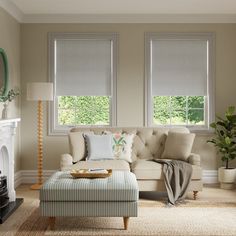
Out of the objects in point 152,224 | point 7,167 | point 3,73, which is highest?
point 3,73

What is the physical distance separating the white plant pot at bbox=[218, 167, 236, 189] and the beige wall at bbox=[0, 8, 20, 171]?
314 centimetres

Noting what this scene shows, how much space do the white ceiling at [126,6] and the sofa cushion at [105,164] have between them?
2.22 m

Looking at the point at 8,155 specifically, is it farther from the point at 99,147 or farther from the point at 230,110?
the point at 230,110

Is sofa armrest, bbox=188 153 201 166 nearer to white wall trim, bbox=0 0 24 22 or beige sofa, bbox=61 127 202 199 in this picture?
beige sofa, bbox=61 127 202 199

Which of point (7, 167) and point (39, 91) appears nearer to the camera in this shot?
point (7, 167)

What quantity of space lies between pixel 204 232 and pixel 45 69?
13.1ft

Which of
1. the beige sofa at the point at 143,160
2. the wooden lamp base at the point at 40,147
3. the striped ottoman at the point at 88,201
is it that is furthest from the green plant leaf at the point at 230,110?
the striped ottoman at the point at 88,201

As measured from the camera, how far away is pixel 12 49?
709 cm

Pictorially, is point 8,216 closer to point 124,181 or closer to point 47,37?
point 124,181

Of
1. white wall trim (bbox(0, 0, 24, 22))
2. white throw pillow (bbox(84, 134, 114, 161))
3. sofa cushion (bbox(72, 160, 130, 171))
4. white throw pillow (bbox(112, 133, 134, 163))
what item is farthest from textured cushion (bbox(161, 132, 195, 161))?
white wall trim (bbox(0, 0, 24, 22))

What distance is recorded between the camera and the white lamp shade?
275 inches

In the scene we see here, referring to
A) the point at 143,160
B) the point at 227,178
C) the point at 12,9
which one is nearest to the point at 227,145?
the point at 227,178

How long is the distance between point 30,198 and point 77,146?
3.07 feet

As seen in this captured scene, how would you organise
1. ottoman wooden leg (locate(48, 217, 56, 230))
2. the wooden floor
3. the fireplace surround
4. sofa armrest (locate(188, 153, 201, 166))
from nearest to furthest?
1. ottoman wooden leg (locate(48, 217, 56, 230))
2. the wooden floor
3. the fireplace surround
4. sofa armrest (locate(188, 153, 201, 166))
